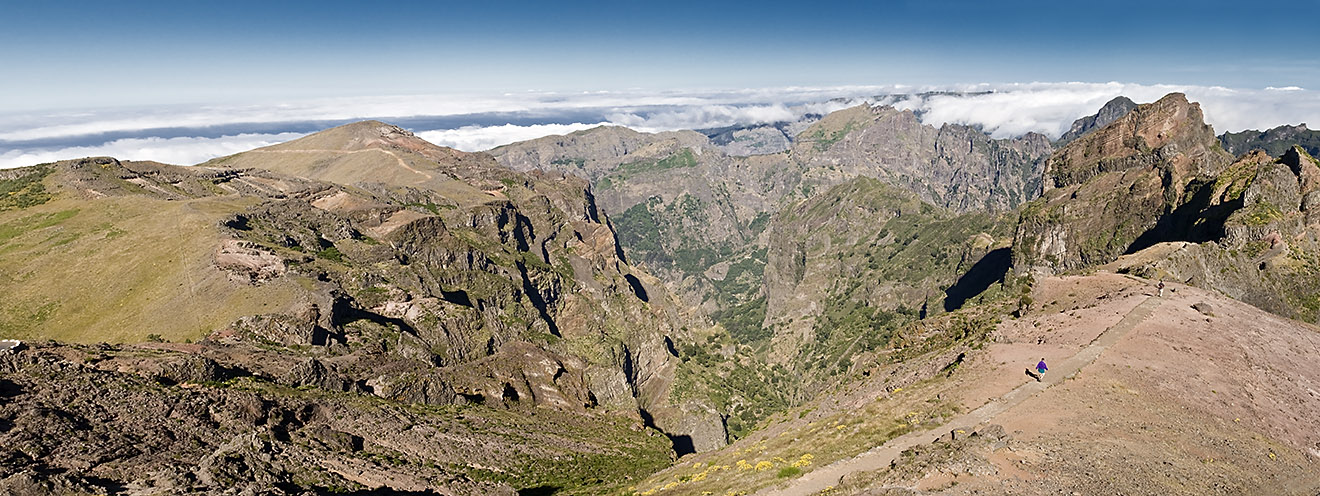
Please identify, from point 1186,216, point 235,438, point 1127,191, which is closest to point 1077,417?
point 235,438

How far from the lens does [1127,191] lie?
6599 inches

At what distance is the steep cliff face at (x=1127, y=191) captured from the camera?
15638 centimetres

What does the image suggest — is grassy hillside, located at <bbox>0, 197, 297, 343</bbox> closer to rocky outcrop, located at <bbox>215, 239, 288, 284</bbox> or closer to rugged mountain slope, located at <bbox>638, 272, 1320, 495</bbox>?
rocky outcrop, located at <bbox>215, 239, 288, 284</bbox>

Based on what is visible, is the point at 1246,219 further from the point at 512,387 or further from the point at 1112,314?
the point at 512,387

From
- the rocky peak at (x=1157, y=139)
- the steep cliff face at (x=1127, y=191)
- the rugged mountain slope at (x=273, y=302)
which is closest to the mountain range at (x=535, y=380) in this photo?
the rugged mountain slope at (x=273, y=302)

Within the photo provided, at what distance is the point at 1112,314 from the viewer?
6084 cm

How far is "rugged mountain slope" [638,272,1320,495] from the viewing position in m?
36.8

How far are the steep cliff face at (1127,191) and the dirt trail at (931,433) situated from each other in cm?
11630

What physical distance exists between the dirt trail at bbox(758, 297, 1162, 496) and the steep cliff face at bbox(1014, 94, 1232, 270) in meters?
116

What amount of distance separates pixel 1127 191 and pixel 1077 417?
158920 millimetres

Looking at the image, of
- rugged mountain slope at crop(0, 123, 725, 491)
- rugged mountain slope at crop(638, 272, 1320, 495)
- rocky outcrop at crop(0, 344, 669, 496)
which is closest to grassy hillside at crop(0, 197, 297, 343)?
rugged mountain slope at crop(0, 123, 725, 491)

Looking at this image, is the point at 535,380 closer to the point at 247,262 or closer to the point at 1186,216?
the point at 247,262

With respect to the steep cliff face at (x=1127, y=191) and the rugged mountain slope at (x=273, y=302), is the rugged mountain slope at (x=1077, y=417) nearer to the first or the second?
the rugged mountain slope at (x=273, y=302)

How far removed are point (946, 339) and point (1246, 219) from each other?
72.6 metres
